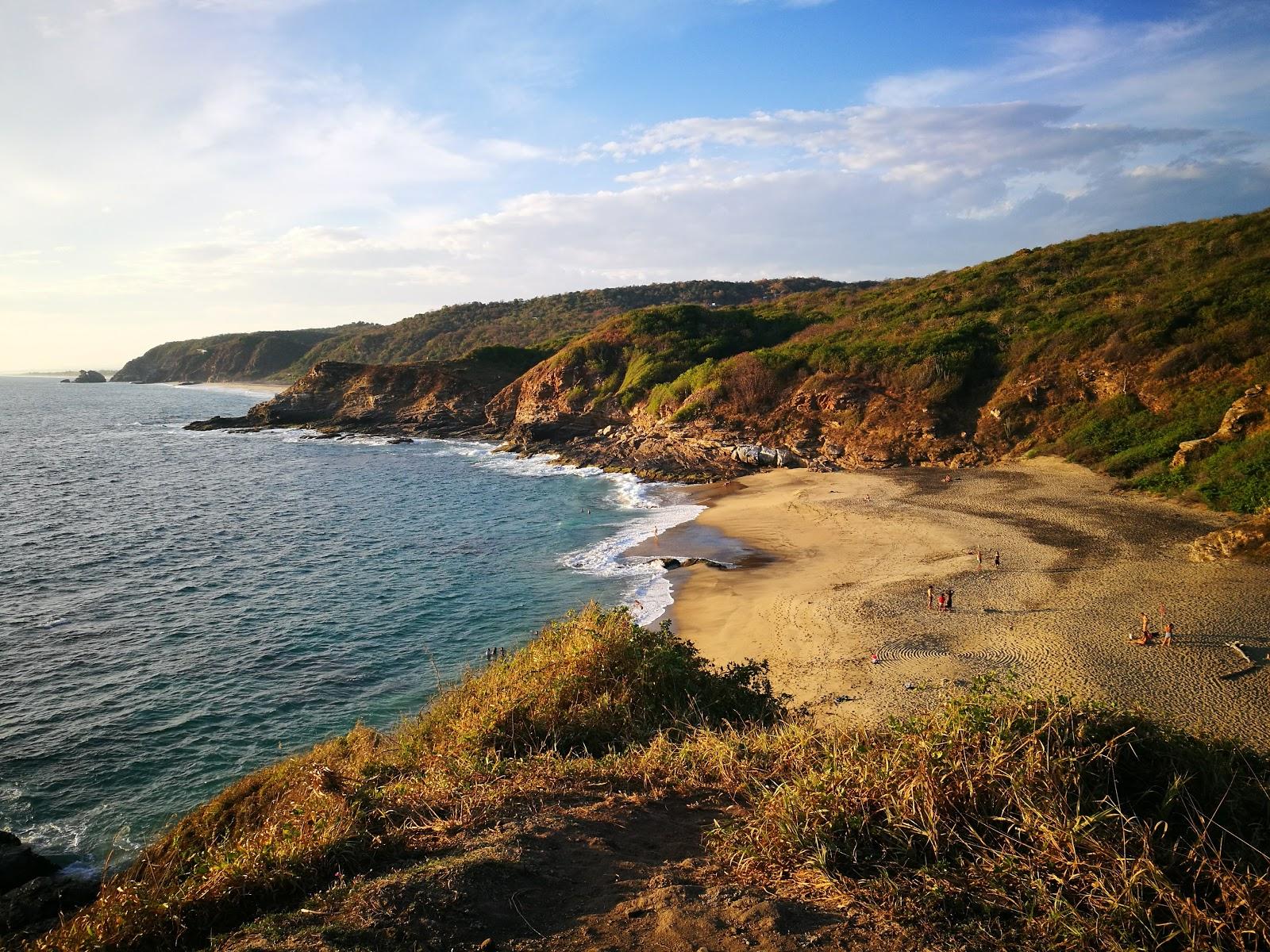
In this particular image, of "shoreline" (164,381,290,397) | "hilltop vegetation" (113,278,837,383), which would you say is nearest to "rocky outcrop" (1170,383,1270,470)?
"hilltop vegetation" (113,278,837,383)

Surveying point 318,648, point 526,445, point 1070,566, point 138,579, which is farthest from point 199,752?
point 526,445

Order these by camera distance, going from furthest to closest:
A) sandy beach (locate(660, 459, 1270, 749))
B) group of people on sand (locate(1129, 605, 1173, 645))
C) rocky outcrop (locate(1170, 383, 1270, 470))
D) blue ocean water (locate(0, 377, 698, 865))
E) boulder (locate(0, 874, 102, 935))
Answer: rocky outcrop (locate(1170, 383, 1270, 470)) < group of people on sand (locate(1129, 605, 1173, 645)) < sandy beach (locate(660, 459, 1270, 749)) < blue ocean water (locate(0, 377, 698, 865)) < boulder (locate(0, 874, 102, 935))

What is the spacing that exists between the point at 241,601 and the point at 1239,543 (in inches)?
1325

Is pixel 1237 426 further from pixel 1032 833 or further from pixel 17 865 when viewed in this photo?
pixel 17 865

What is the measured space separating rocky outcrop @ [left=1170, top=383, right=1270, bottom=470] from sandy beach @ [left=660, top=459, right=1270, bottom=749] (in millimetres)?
3202

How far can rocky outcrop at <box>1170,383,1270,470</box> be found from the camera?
95.8 feet

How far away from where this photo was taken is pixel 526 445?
61.0 meters

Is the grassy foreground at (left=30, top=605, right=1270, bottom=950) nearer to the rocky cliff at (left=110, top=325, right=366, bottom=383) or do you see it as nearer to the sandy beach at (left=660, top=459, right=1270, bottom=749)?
the sandy beach at (left=660, top=459, right=1270, bottom=749)

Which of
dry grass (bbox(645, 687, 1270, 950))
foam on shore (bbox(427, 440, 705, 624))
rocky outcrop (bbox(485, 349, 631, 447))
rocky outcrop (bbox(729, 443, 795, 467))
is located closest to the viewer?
dry grass (bbox(645, 687, 1270, 950))

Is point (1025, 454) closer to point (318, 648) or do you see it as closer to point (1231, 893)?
point (318, 648)

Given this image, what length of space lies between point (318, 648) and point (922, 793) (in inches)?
799

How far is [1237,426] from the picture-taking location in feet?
96.8

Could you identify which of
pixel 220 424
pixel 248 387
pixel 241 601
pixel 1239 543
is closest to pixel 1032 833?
pixel 1239 543

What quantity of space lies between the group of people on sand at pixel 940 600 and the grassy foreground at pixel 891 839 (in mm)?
15220
